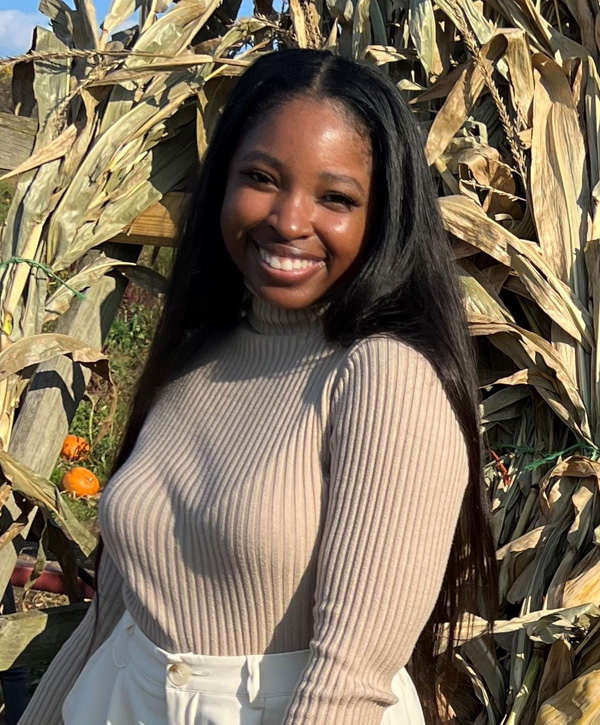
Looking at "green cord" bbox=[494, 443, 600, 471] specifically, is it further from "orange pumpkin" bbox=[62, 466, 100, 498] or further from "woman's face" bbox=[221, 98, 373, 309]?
"orange pumpkin" bbox=[62, 466, 100, 498]

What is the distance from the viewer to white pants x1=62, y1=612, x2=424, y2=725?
52.1 inches

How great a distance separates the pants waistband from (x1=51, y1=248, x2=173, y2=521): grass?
330cm

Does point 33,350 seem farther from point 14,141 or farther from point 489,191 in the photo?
point 489,191

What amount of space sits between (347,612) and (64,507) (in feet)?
3.22

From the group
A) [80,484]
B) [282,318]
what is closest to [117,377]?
[80,484]

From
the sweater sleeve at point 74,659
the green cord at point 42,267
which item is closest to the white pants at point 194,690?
the sweater sleeve at point 74,659

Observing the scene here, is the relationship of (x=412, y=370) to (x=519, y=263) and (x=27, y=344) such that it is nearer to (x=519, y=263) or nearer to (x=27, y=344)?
(x=519, y=263)

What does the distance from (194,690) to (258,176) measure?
726 mm

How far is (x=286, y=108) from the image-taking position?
145 centimetres

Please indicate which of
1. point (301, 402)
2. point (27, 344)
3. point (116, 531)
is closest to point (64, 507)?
point (27, 344)

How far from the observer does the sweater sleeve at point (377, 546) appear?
122 cm

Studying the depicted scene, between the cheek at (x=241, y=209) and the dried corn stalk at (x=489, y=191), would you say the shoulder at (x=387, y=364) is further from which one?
the dried corn stalk at (x=489, y=191)

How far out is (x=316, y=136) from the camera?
1.41 m

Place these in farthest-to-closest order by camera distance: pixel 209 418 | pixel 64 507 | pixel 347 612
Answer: pixel 64 507, pixel 209 418, pixel 347 612
